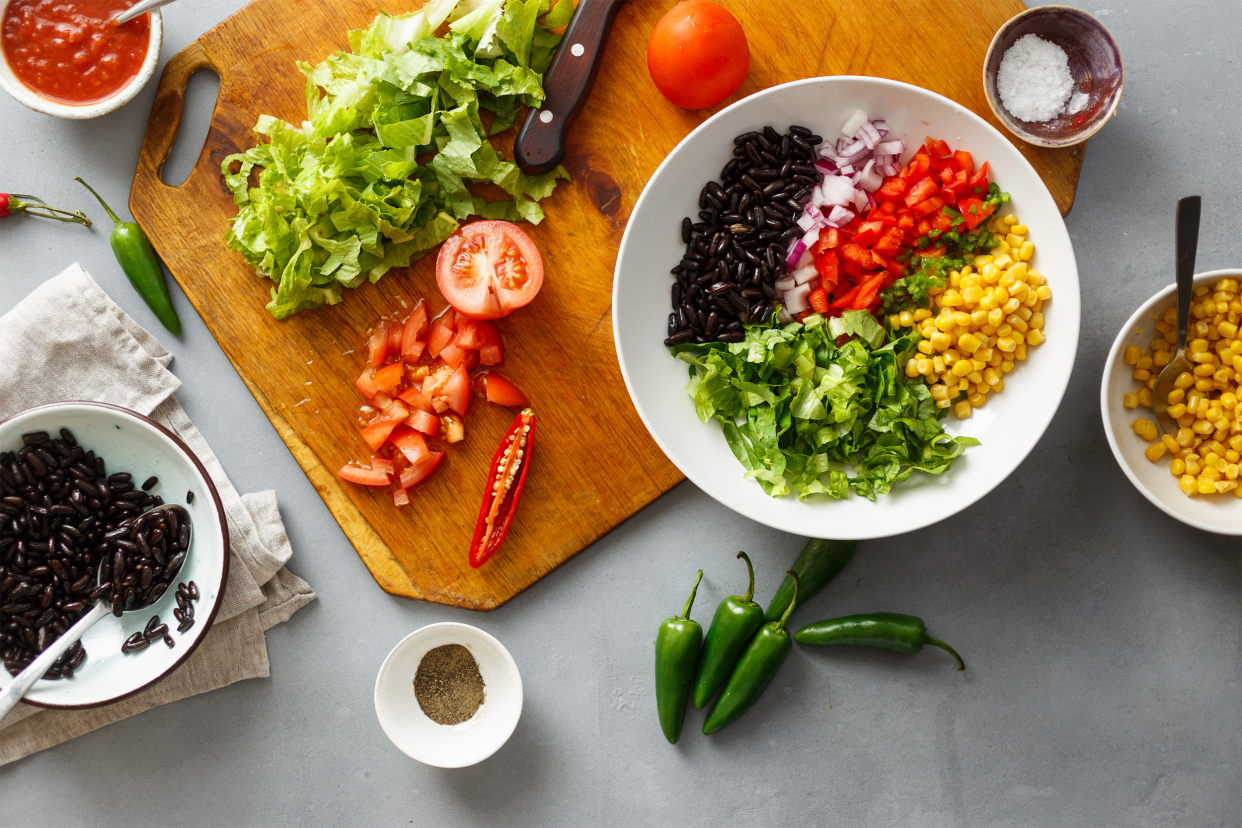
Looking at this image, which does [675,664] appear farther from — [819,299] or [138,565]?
[138,565]

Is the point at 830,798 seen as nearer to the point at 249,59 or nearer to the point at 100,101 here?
the point at 249,59

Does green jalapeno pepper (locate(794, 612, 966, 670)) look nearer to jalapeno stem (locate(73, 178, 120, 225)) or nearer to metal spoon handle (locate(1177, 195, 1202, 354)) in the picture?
metal spoon handle (locate(1177, 195, 1202, 354))

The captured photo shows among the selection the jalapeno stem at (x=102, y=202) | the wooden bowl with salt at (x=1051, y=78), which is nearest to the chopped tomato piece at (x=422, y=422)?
the jalapeno stem at (x=102, y=202)

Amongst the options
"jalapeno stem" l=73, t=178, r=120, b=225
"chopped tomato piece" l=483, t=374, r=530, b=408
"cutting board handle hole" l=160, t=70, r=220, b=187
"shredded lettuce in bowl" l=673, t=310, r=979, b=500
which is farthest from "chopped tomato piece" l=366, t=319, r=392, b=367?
"shredded lettuce in bowl" l=673, t=310, r=979, b=500

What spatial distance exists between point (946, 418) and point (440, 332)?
1773 millimetres

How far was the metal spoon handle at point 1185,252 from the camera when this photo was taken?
2113 mm

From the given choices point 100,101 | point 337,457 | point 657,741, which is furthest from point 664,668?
point 100,101

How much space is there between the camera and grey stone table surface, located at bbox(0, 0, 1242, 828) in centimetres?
264

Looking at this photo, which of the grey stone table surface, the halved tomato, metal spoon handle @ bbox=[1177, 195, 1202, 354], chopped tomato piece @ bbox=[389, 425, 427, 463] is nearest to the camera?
metal spoon handle @ bbox=[1177, 195, 1202, 354]

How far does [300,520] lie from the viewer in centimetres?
265

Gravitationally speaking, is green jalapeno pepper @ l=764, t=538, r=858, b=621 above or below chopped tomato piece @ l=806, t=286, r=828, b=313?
below

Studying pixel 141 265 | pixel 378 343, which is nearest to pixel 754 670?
pixel 378 343

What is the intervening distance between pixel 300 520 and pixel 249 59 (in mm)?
1644

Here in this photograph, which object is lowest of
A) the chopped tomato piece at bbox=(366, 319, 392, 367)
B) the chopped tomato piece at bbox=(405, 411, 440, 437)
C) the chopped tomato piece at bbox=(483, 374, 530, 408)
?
the chopped tomato piece at bbox=(405, 411, 440, 437)
